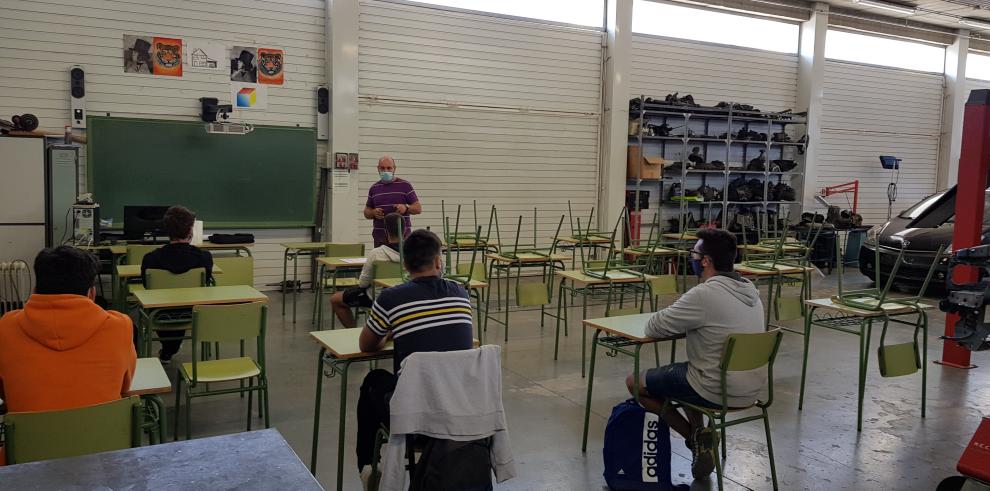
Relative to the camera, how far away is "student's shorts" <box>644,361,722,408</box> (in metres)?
3.29

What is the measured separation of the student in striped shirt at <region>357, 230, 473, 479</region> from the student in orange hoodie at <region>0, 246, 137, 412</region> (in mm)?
872

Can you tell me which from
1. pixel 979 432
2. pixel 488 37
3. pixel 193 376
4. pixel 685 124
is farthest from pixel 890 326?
pixel 193 376

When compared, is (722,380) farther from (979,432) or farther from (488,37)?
(488,37)

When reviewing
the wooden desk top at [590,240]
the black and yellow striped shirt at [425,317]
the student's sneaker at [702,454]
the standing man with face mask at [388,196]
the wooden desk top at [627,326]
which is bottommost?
the student's sneaker at [702,454]

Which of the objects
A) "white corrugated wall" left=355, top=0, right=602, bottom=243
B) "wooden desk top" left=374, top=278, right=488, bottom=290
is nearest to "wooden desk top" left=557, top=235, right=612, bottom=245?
"white corrugated wall" left=355, top=0, right=602, bottom=243

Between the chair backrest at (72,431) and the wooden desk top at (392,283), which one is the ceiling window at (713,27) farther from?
the chair backrest at (72,431)

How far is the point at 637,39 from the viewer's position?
430 inches

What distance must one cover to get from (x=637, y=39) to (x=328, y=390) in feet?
26.3

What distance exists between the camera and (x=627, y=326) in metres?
3.79

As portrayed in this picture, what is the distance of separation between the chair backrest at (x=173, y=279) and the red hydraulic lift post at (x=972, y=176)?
523cm

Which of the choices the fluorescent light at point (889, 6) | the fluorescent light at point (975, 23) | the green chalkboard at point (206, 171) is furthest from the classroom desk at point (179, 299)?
the fluorescent light at point (975, 23)

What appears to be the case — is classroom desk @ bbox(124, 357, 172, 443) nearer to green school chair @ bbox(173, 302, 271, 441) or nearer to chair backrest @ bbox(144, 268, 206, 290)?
green school chair @ bbox(173, 302, 271, 441)

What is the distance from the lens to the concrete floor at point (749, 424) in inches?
139

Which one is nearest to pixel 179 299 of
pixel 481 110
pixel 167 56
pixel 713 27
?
pixel 167 56
